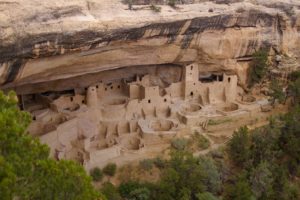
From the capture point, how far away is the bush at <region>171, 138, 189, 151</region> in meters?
15.6

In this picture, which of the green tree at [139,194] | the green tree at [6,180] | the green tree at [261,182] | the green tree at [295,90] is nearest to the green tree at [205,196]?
the green tree at [139,194]

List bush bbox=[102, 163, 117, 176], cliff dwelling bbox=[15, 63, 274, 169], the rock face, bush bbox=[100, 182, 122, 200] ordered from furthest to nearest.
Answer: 1. cliff dwelling bbox=[15, 63, 274, 169]
2. bush bbox=[102, 163, 117, 176]
3. bush bbox=[100, 182, 122, 200]
4. the rock face

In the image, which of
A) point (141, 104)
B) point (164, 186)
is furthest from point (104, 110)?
point (164, 186)

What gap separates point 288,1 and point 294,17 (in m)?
0.99

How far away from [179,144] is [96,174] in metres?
3.30

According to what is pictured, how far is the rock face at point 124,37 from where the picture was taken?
11312 millimetres

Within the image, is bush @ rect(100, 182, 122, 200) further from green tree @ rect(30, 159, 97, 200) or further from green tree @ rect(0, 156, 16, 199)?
green tree @ rect(0, 156, 16, 199)

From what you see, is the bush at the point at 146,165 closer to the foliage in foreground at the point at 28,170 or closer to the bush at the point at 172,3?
the bush at the point at 172,3

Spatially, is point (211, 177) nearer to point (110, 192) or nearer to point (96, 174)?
point (110, 192)

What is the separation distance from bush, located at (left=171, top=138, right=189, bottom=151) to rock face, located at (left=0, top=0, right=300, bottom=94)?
325cm

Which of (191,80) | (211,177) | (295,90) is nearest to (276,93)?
(295,90)

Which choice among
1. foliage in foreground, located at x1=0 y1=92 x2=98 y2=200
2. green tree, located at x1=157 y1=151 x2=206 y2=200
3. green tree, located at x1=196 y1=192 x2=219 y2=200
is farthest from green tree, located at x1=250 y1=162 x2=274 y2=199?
foliage in foreground, located at x1=0 y1=92 x2=98 y2=200

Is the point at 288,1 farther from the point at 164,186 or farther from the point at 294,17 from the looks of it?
the point at 164,186

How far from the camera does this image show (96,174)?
14.2 meters
